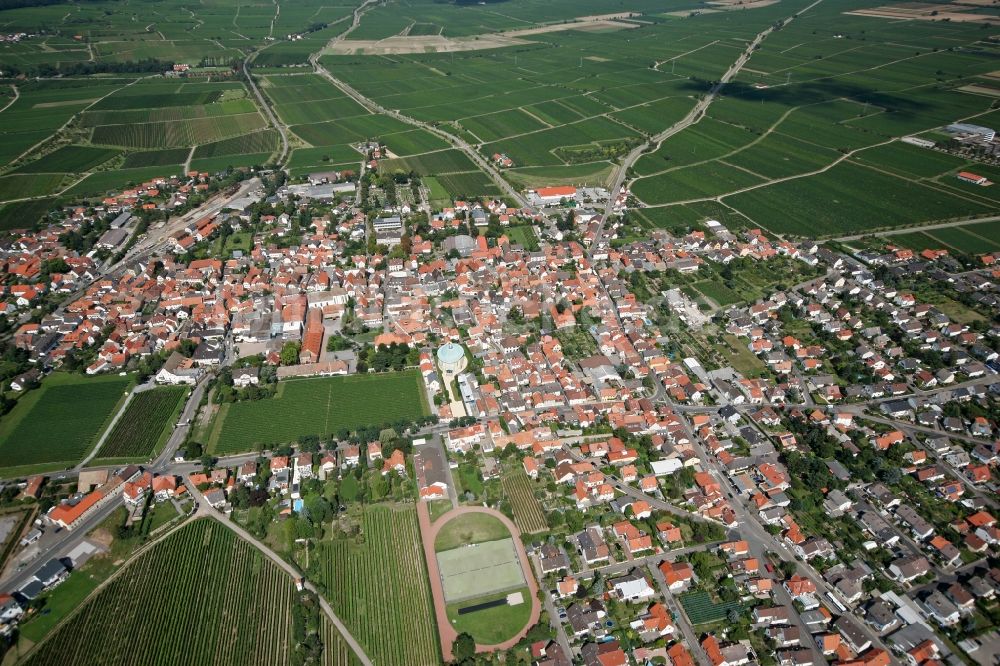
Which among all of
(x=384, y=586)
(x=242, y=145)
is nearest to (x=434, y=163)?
(x=242, y=145)

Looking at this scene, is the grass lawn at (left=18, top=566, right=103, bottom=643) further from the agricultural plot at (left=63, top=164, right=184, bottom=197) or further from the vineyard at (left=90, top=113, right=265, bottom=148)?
the vineyard at (left=90, top=113, right=265, bottom=148)

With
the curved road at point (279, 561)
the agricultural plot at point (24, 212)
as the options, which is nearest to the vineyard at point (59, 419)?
the curved road at point (279, 561)

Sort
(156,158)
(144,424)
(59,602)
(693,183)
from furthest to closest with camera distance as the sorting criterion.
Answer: (156,158)
(693,183)
(144,424)
(59,602)

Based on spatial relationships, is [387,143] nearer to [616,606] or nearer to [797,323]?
[797,323]

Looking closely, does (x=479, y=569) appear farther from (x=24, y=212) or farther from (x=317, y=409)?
(x=24, y=212)

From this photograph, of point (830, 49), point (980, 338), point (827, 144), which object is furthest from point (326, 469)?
point (830, 49)
